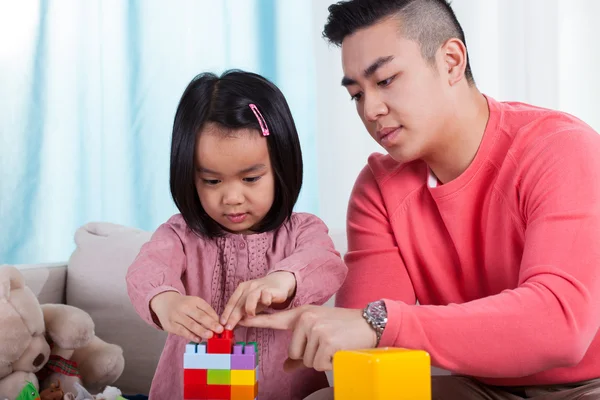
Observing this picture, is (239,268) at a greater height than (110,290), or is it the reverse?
(239,268)

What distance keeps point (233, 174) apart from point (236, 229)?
13 cm

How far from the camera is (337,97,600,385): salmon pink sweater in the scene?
1.13 m

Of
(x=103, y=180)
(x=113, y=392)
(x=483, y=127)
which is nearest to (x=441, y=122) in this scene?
(x=483, y=127)

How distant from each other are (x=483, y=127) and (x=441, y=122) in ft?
0.34

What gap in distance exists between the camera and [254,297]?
3.85ft

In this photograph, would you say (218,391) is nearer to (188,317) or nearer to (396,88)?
(188,317)

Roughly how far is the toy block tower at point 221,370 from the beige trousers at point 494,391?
0.24 meters

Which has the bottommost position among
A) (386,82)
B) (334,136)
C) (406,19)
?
(334,136)

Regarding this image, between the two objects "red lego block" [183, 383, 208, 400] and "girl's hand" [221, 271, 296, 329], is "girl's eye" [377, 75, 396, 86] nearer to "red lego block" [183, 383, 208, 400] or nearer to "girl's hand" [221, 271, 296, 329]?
"girl's hand" [221, 271, 296, 329]

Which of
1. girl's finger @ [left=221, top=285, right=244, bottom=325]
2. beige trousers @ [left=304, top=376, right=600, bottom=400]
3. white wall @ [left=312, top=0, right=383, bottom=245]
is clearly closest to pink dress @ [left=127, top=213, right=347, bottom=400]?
beige trousers @ [left=304, top=376, right=600, bottom=400]

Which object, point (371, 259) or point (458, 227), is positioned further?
point (371, 259)

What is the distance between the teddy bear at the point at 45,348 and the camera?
1770 millimetres

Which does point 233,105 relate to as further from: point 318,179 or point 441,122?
point 318,179

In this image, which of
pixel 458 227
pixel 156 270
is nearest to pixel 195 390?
pixel 156 270
